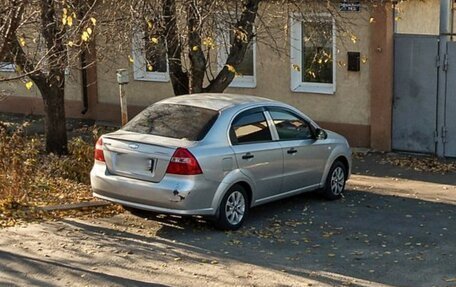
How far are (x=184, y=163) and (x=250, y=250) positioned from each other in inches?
46.2

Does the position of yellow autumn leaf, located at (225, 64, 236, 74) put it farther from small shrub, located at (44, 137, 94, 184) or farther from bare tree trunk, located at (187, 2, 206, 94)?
small shrub, located at (44, 137, 94, 184)

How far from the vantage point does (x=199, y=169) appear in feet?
29.4

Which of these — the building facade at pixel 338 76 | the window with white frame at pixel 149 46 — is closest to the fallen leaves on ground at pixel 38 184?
the window with white frame at pixel 149 46

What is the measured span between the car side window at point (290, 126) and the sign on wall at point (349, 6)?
201 inches

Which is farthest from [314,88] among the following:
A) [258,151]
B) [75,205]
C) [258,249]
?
[258,249]

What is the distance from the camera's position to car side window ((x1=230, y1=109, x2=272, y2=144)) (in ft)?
31.9

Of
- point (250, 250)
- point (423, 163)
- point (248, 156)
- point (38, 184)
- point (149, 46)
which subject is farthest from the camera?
point (423, 163)

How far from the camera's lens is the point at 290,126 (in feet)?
35.3

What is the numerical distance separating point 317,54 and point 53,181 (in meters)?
6.23

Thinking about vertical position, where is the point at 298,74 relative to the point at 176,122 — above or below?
above

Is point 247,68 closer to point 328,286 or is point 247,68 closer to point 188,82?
point 188,82

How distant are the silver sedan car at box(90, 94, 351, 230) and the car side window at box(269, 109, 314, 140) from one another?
15mm

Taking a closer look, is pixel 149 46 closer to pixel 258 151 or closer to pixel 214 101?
pixel 214 101

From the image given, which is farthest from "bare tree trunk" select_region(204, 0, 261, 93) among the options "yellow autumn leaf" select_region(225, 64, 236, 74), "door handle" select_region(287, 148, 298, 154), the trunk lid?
the trunk lid
